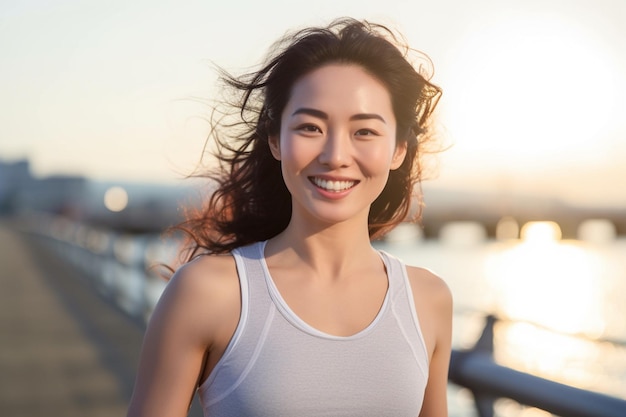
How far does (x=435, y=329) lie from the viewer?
2484 mm

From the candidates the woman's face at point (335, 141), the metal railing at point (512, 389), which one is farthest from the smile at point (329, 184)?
the metal railing at point (512, 389)

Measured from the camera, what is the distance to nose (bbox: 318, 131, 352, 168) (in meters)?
2.27

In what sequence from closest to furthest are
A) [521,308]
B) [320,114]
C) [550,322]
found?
[320,114], [550,322], [521,308]

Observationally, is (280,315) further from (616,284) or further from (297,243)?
(616,284)

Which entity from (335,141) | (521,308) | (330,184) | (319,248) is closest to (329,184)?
(330,184)

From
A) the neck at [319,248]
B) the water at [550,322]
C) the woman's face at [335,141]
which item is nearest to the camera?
the woman's face at [335,141]

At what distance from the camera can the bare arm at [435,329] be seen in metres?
2.47

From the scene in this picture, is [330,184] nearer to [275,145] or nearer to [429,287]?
[275,145]

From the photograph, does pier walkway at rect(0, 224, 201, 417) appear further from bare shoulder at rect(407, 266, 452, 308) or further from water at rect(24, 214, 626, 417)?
bare shoulder at rect(407, 266, 452, 308)

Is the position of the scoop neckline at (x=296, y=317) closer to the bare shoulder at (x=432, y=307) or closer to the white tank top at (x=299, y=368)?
the white tank top at (x=299, y=368)

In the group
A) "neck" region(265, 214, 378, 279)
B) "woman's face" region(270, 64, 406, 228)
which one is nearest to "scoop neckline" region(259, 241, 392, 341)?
"neck" region(265, 214, 378, 279)

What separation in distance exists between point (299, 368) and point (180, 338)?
284mm

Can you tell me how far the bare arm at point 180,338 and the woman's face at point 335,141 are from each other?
0.32m

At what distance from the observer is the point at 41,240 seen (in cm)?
3650
